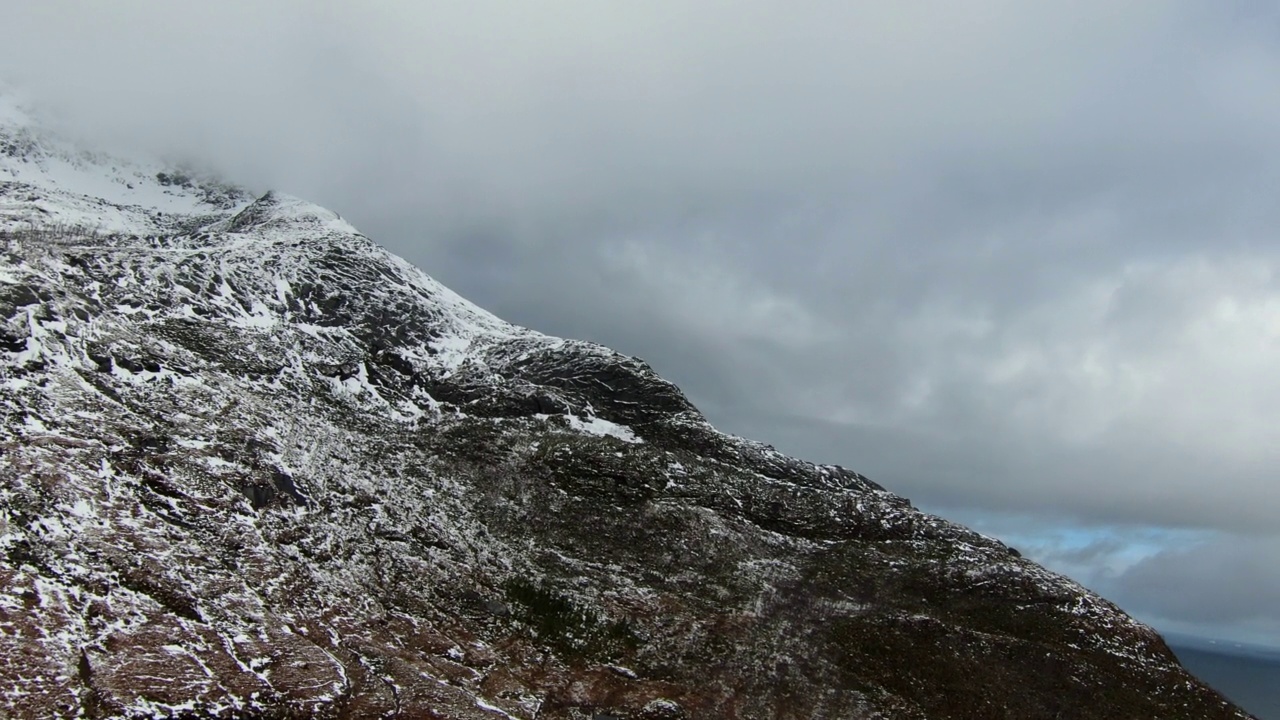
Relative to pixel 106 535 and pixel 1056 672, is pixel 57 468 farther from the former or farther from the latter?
pixel 1056 672

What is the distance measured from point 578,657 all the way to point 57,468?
4231 centimetres

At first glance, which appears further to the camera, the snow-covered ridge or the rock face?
the snow-covered ridge

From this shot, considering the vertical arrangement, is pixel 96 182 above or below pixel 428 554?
above

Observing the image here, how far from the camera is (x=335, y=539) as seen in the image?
65750 millimetres

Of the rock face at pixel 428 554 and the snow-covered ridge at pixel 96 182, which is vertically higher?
the snow-covered ridge at pixel 96 182

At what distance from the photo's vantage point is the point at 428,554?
6831 cm

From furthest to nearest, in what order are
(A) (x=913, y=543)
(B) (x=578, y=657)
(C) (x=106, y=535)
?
(A) (x=913, y=543) < (B) (x=578, y=657) < (C) (x=106, y=535)

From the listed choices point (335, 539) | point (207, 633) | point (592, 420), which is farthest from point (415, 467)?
point (207, 633)

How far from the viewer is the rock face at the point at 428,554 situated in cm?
4678

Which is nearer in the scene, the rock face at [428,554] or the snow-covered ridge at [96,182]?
the rock face at [428,554]

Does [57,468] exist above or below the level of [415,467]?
below

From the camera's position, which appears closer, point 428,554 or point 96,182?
point 428,554

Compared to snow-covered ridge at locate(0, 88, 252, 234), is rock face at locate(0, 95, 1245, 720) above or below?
below

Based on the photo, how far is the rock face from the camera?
4678 centimetres
